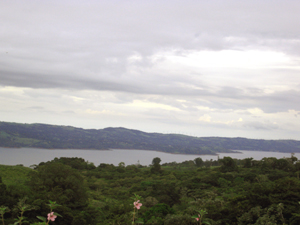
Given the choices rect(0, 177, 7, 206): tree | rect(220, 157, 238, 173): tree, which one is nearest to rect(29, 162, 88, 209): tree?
rect(0, 177, 7, 206): tree

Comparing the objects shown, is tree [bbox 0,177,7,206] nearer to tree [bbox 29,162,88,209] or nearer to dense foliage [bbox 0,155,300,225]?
dense foliage [bbox 0,155,300,225]

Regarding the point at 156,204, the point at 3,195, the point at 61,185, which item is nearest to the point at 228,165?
the point at 156,204

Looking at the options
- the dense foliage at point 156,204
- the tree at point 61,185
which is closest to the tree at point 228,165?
the dense foliage at point 156,204

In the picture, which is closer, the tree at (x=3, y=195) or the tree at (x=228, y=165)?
the tree at (x=3, y=195)

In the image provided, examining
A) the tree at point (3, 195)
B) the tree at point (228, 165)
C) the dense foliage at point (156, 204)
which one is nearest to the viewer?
the dense foliage at point (156, 204)

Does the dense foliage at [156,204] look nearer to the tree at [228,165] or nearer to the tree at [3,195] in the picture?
the tree at [3,195]

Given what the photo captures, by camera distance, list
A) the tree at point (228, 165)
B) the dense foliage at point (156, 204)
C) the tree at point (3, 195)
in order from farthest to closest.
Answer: the tree at point (228, 165) → the tree at point (3, 195) → the dense foliage at point (156, 204)

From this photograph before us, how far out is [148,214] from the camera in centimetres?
2478

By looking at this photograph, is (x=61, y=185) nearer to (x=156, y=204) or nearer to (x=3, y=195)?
(x=3, y=195)

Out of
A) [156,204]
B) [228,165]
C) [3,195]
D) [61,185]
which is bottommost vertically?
[156,204]

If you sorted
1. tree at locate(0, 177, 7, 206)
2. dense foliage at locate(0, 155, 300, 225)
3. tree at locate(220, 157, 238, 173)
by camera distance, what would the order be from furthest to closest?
tree at locate(220, 157, 238, 173) → tree at locate(0, 177, 7, 206) → dense foliage at locate(0, 155, 300, 225)

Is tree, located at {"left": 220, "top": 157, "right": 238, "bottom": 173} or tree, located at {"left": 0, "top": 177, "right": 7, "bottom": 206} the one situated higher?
tree, located at {"left": 0, "top": 177, "right": 7, "bottom": 206}

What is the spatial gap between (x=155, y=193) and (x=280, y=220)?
96.7ft

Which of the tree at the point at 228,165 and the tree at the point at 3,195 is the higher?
the tree at the point at 3,195
